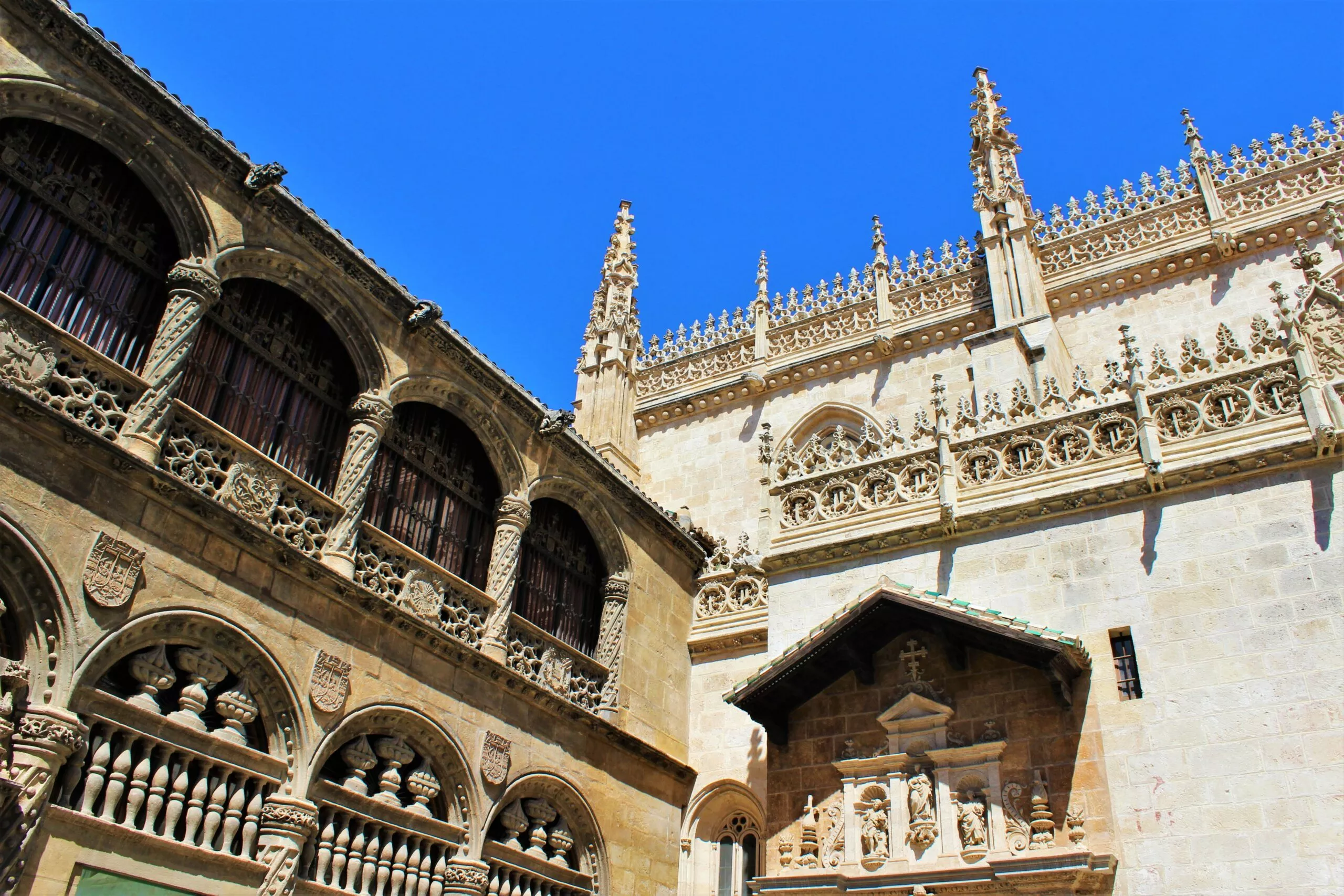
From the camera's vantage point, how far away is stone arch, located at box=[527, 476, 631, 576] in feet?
49.6

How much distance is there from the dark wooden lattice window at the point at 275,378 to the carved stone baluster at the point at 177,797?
3414 mm

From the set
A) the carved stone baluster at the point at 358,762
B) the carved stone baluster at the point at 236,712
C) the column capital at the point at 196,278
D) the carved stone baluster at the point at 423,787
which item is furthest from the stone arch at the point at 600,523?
the carved stone baluster at the point at 236,712

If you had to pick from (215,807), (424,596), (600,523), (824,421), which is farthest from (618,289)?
(215,807)

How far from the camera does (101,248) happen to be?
1032 centimetres

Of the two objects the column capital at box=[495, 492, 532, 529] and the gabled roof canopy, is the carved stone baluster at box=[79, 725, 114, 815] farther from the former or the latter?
the gabled roof canopy

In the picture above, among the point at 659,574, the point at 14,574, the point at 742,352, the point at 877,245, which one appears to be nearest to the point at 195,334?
the point at 14,574

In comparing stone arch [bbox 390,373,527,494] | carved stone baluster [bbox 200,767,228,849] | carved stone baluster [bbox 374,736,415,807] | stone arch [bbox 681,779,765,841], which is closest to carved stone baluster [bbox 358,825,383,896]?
carved stone baluster [bbox 374,736,415,807]

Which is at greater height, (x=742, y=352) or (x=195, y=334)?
(x=742, y=352)

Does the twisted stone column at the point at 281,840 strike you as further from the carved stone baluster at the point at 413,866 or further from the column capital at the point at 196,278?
the column capital at the point at 196,278

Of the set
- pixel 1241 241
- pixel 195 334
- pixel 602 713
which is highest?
pixel 1241 241

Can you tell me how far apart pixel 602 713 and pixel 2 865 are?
308 inches

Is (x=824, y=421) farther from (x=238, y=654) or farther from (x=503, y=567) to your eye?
(x=238, y=654)

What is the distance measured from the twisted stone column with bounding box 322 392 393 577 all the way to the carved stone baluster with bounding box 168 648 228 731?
5.37ft

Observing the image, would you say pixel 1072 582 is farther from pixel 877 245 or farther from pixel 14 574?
pixel 877 245
